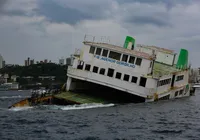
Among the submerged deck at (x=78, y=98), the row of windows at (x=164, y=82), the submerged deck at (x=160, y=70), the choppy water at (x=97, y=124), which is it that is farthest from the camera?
the row of windows at (x=164, y=82)

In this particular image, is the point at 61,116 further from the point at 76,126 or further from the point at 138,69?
the point at 138,69

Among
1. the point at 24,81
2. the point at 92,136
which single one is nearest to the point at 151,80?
the point at 92,136

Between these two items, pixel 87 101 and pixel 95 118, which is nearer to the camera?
pixel 95 118

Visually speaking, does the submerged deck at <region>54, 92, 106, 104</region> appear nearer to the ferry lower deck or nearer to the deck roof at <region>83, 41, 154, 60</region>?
the ferry lower deck

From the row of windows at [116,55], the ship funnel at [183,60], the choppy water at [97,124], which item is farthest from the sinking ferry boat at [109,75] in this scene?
the ship funnel at [183,60]

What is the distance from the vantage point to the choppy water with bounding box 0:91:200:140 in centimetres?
2461

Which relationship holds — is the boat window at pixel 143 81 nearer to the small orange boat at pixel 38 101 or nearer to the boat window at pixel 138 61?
the boat window at pixel 138 61

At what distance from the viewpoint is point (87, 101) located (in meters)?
42.2

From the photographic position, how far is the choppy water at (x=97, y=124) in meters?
24.6

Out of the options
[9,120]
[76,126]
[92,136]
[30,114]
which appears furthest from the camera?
[30,114]

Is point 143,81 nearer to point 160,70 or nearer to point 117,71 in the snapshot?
point 117,71

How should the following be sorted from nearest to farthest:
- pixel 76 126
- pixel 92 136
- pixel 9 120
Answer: pixel 92 136 < pixel 76 126 < pixel 9 120

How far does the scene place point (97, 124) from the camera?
2867cm

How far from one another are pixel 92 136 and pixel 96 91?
27884mm
